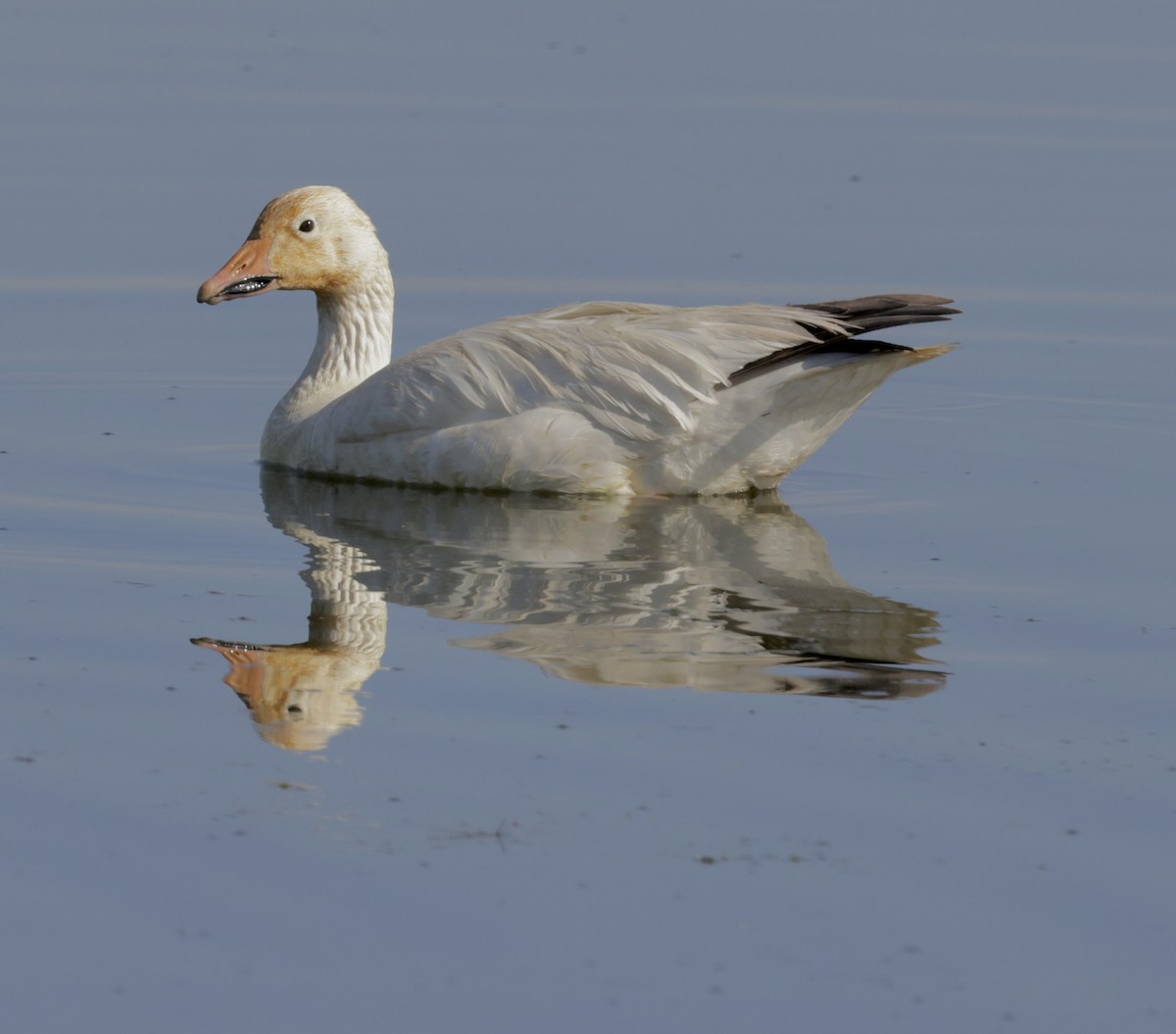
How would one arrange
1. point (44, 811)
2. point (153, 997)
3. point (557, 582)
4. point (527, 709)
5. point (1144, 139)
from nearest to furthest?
point (153, 997), point (44, 811), point (527, 709), point (557, 582), point (1144, 139)

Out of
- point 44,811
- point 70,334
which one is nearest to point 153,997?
point 44,811

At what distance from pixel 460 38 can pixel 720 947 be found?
48.7ft

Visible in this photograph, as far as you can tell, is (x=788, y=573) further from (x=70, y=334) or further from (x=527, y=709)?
(x=70, y=334)

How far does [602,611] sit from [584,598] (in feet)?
0.64

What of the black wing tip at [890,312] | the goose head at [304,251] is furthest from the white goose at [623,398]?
the goose head at [304,251]

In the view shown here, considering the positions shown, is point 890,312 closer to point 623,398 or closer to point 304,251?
point 623,398

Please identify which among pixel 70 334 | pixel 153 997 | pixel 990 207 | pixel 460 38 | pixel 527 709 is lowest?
pixel 153 997

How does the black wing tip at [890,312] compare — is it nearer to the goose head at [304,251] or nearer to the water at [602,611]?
the water at [602,611]

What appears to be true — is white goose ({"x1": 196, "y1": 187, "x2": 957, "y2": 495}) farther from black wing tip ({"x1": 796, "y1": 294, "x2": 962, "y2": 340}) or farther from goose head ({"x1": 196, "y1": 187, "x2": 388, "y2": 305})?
goose head ({"x1": 196, "y1": 187, "x2": 388, "y2": 305})

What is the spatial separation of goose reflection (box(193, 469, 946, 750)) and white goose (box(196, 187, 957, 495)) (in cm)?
15

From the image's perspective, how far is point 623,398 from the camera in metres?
9.30

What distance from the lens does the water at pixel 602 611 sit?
201 inches

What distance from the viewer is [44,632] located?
730 cm

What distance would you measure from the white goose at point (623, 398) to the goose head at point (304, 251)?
35.9 inches
